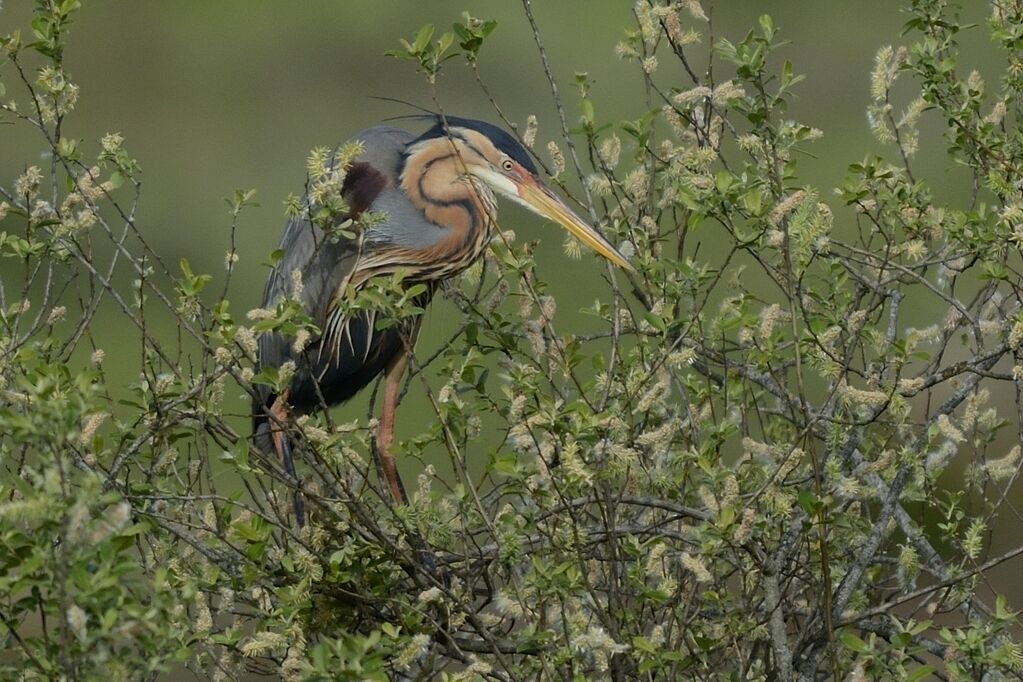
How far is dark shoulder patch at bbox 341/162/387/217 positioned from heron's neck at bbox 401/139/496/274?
57 mm

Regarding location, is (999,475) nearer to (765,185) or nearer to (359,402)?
(765,185)

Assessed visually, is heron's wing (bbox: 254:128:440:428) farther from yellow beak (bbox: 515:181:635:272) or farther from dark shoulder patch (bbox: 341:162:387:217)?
yellow beak (bbox: 515:181:635:272)

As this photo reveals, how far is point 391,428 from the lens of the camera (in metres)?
4.09

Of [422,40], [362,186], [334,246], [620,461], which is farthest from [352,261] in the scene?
[620,461]

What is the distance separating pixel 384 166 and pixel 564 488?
1.67 m

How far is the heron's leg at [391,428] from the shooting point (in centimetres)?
393

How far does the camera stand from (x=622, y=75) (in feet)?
30.7

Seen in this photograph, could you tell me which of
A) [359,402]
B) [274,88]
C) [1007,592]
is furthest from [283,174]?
[1007,592]

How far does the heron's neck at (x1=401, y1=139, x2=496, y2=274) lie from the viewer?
13.1ft

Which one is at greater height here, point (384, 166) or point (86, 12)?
point (86, 12)

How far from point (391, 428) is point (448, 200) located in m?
0.55

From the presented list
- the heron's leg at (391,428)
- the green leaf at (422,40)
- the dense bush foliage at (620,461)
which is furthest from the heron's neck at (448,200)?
the green leaf at (422,40)

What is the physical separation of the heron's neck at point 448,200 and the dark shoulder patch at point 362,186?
6 centimetres

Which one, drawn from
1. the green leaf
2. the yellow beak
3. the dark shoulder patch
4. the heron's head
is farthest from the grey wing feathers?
the green leaf
